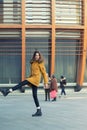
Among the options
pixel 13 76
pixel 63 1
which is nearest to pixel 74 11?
pixel 63 1

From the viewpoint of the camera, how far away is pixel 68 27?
35.0 meters

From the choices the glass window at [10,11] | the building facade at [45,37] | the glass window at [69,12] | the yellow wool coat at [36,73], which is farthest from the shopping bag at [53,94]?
the glass window at [69,12]

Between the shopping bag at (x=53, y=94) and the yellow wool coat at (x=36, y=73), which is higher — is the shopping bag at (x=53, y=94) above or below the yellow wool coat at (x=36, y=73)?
below

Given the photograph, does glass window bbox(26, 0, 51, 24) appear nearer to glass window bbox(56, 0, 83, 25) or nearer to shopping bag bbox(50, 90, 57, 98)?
glass window bbox(56, 0, 83, 25)

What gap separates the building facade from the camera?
34.4 m

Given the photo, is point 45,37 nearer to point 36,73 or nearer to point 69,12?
point 69,12

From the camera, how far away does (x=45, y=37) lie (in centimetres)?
3519

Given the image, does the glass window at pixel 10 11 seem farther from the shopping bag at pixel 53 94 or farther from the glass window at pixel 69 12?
the shopping bag at pixel 53 94

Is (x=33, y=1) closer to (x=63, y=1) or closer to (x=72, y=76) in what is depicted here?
(x=63, y=1)

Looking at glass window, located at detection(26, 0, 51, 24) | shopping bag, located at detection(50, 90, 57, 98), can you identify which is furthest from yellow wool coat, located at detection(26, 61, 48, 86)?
glass window, located at detection(26, 0, 51, 24)

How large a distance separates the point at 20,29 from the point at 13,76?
3.48 m

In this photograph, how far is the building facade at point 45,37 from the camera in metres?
34.4

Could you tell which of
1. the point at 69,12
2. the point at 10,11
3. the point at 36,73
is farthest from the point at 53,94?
the point at 69,12

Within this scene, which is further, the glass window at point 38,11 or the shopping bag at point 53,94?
the glass window at point 38,11
